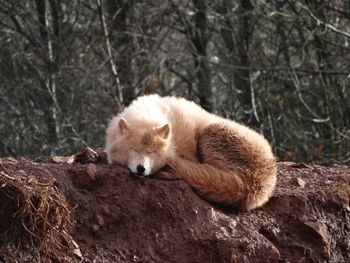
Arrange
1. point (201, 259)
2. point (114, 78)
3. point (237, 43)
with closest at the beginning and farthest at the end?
point (201, 259), point (114, 78), point (237, 43)

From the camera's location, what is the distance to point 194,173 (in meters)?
7.09

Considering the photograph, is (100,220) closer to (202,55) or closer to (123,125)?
(123,125)

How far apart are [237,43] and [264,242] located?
10.1 meters

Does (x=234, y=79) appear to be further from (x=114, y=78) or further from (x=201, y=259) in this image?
(x=201, y=259)

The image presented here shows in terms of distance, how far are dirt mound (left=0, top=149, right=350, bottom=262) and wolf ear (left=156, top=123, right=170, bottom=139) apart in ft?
1.59

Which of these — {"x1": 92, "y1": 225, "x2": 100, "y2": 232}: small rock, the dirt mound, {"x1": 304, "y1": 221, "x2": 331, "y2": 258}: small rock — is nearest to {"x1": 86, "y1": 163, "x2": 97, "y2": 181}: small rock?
the dirt mound

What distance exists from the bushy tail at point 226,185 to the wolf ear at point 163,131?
0.29 metres

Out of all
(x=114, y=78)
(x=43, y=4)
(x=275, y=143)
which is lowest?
(x=275, y=143)

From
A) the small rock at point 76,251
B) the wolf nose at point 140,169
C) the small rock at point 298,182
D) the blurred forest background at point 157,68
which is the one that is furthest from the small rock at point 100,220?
the blurred forest background at point 157,68

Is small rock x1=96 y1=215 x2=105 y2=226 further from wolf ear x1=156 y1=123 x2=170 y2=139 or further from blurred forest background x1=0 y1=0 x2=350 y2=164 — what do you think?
blurred forest background x1=0 y1=0 x2=350 y2=164

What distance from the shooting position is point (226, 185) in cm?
707

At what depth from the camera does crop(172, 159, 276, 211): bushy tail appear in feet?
23.1

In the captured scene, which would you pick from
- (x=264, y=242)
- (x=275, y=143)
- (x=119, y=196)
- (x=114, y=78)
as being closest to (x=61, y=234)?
(x=119, y=196)

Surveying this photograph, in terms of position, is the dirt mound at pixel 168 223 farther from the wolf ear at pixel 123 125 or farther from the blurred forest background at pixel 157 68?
the blurred forest background at pixel 157 68
